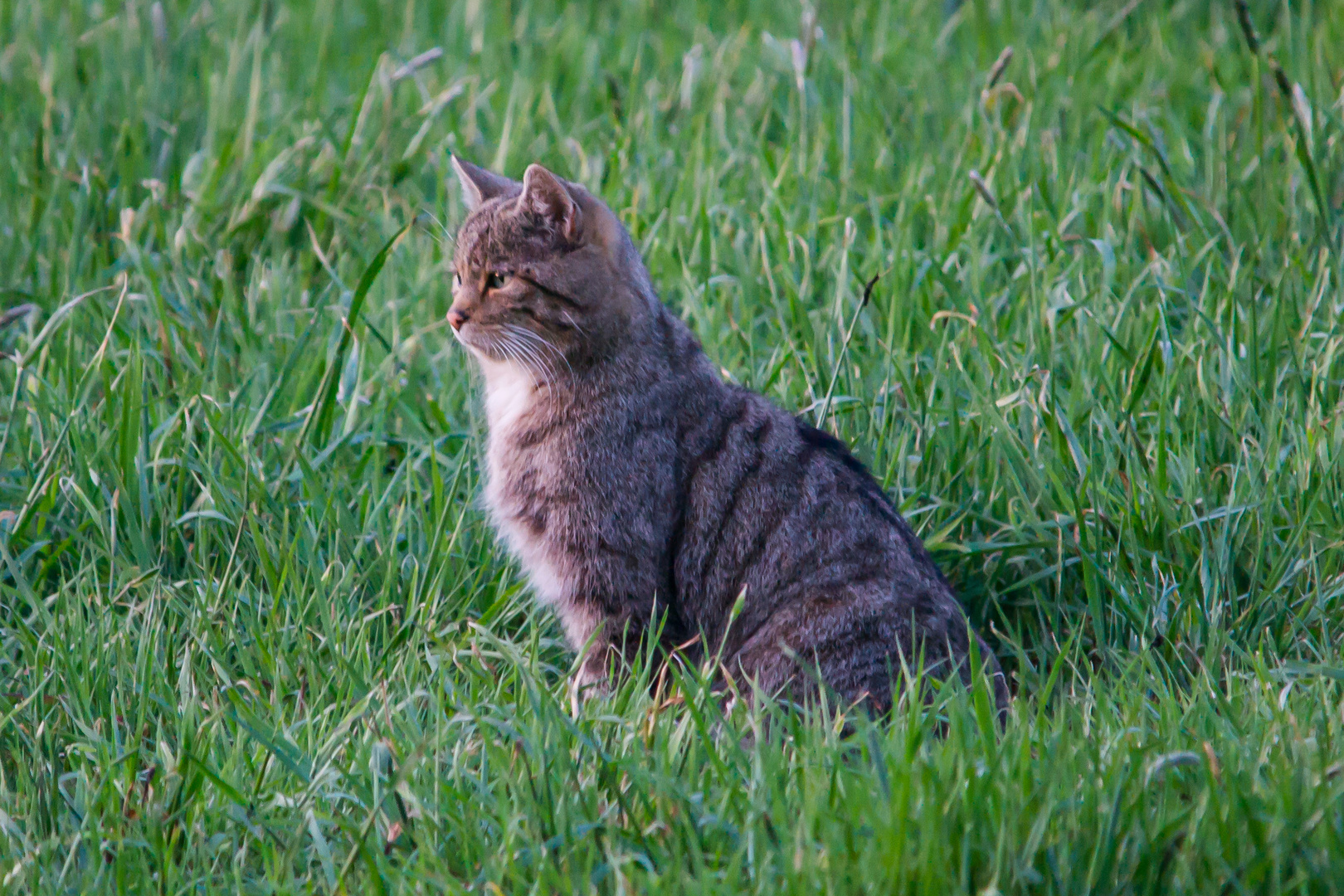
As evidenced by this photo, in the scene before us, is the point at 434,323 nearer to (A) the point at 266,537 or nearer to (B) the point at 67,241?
(A) the point at 266,537

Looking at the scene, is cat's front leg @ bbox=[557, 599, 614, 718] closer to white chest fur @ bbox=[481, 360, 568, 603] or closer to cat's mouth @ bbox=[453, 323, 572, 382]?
white chest fur @ bbox=[481, 360, 568, 603]

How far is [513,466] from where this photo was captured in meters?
3.62

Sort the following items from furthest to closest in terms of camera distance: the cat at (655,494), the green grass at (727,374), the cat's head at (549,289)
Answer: the cat's head at (549,289) < the cat at (655,494) < the green grass at (727,374)

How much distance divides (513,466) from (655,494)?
16.2 inches

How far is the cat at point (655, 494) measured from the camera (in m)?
3.21

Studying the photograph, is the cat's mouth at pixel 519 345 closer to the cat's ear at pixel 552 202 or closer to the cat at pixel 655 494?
the cat at pixel 655 494

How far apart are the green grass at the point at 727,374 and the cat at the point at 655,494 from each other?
208 millimetres

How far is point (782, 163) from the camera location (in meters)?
5.22

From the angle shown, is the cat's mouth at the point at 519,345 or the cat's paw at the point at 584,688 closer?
the cat's paw at the point at 584,688

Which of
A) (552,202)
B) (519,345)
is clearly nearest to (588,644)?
(519,345)

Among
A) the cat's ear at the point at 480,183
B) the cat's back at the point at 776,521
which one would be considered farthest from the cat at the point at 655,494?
the cat's ear at the point at 480,183

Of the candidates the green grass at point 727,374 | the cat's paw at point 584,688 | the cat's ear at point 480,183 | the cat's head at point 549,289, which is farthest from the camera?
the cat's ear at point 480,183

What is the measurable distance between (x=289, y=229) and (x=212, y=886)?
3.13 m

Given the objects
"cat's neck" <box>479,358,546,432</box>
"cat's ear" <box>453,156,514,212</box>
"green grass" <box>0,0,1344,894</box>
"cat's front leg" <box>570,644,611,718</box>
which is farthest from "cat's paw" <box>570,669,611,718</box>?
"cat's ear" <box>453,156,514,212</box>
